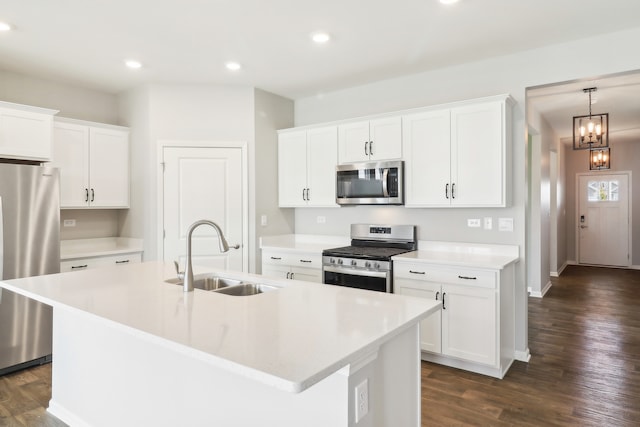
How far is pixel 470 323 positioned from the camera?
316 cm

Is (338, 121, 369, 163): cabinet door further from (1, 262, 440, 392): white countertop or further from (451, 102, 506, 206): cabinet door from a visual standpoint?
(1, 262, 440, 392): white countertop

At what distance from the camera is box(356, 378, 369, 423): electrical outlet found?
53.0 inches

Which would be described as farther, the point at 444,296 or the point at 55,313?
the point at 444,296

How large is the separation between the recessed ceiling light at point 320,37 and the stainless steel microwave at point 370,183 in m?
1.25

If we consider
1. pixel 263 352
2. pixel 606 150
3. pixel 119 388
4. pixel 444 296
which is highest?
pixel 606 150

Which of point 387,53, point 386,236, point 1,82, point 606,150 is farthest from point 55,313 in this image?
point 606,150

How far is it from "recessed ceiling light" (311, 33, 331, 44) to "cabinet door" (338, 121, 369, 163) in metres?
1.01

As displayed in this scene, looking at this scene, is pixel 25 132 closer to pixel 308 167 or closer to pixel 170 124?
pixel 170 124

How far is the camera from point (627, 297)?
19.1 feet

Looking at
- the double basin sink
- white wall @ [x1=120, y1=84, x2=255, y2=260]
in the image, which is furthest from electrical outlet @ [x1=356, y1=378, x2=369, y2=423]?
white wall @ [x1=120, y1=84, x2=255, y2=260]

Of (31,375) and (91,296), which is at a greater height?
(91,296)

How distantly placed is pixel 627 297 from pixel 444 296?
431cm

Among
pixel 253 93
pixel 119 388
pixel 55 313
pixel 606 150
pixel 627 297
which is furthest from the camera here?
pixel 606 150

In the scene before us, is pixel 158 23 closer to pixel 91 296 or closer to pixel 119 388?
pixel 91 296
